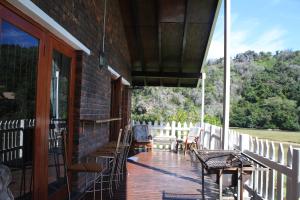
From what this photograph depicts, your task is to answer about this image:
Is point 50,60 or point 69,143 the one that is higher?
point 50,60

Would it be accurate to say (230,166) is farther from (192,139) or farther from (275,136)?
(275,136)

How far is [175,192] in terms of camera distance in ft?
18.7

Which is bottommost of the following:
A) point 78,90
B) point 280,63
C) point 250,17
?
point 78,90

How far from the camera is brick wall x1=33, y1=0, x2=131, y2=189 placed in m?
4.48

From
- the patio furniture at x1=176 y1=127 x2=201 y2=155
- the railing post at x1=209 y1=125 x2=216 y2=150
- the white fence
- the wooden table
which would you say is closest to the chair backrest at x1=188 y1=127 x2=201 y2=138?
the patio furniture at x1=176 y1=127 x2=201 y2=155

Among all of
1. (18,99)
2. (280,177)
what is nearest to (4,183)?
(18,99)

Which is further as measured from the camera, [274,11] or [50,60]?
[274,11]

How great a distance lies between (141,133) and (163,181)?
5080 millimetres

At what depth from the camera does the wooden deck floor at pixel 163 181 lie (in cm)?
550

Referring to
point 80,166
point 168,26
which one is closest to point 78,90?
point 80,166

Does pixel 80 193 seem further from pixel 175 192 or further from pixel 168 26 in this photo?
pixel 168 26

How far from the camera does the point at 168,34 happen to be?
31.6ft

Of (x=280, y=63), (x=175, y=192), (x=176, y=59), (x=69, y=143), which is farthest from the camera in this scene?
(x=280, y=63)

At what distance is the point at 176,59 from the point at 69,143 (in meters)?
6.83
